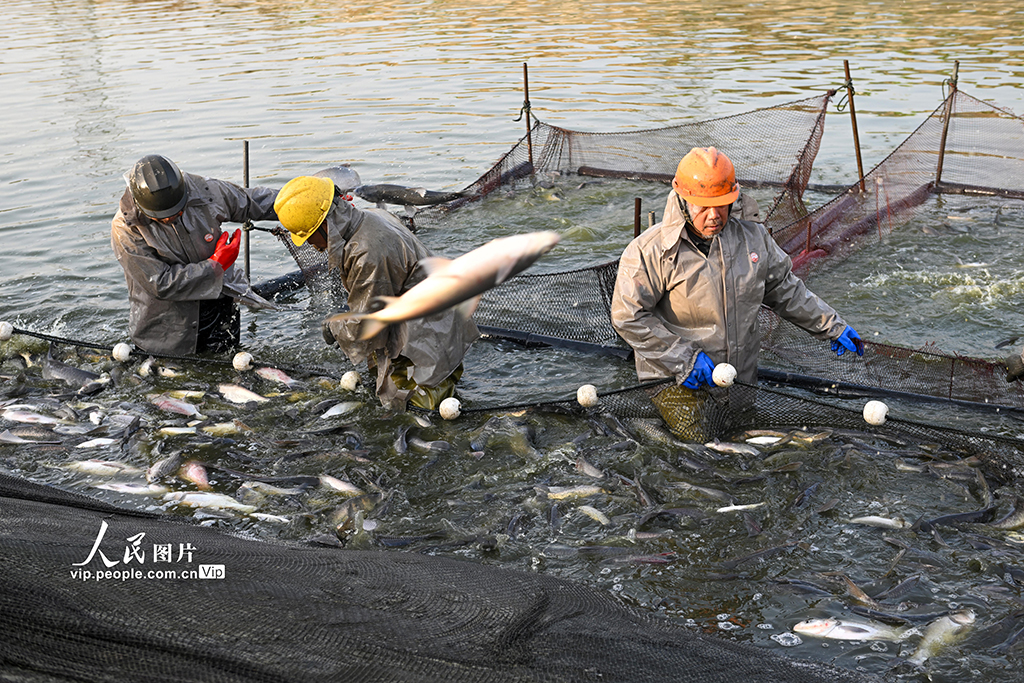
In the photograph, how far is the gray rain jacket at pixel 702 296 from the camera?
16.7ft

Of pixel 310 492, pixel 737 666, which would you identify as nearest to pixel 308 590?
pixel 737 666

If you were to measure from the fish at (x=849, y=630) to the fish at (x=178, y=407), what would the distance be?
4487mm

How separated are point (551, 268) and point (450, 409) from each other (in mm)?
4001

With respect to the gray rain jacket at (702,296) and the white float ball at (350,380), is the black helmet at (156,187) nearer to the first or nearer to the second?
the white float ball at (350,380)

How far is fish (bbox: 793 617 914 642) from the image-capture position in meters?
3.97

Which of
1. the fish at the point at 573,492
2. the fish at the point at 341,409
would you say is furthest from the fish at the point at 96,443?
the fish at the point at 573,492

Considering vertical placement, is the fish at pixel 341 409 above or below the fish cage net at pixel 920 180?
below

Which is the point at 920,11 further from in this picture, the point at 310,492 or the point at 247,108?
the point at 310,492

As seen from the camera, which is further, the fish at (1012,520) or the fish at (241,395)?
the fish at (241,395)

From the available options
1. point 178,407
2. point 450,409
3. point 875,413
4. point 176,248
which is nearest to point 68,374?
point 178,407

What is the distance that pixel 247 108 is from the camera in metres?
18.2

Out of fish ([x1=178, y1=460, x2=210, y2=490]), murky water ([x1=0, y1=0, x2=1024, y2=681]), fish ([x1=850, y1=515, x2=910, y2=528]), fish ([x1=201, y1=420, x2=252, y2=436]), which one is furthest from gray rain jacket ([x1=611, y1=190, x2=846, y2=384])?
fish ([x1=201, y1=420, x2=252, y2=436])

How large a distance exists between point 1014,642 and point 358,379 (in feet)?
14.5

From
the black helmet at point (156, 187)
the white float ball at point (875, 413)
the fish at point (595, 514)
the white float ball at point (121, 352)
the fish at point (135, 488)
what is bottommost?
the fish at point (135, 488)
